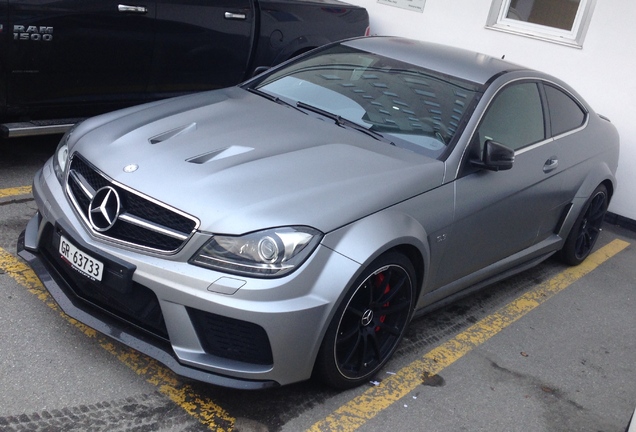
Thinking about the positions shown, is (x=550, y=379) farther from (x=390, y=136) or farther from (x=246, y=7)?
(x=246, y=7)

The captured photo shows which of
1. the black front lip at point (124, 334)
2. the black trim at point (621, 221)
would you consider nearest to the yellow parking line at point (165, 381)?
the black front lip at point (124, 334)

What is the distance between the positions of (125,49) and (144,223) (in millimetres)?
3004

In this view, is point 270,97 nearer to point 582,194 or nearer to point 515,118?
point 515,118

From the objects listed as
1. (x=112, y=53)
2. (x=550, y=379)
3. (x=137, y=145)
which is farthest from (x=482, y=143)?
(x=112, y=53)

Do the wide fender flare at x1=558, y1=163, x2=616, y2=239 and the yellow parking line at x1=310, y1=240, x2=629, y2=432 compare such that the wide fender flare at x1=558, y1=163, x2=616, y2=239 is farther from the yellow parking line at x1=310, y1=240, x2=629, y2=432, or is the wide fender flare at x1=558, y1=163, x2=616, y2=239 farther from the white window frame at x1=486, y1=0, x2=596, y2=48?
the white window frame at x1=486, y1=0, x2=596, y2=48

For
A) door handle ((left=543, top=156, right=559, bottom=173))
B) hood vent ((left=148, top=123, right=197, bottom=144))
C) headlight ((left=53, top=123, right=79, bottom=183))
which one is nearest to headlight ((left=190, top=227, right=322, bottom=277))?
hood vent ((left=148, top=123, right=197, bottom=144))

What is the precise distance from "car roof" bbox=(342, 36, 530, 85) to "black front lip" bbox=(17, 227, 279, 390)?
2328 millimetres

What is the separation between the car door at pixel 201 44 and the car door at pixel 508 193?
2781 millimetres

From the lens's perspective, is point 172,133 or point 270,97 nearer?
point 172,133

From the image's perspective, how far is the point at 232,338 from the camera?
306 cm

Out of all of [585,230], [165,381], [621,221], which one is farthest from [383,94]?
[621,221]

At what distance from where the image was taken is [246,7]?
6.55m

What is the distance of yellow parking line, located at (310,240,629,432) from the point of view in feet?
11.1

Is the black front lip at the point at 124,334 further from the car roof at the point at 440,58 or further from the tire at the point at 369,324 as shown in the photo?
the car roof at the point at 440,58
